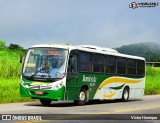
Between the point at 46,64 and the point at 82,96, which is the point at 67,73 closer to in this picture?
the point at 46,64

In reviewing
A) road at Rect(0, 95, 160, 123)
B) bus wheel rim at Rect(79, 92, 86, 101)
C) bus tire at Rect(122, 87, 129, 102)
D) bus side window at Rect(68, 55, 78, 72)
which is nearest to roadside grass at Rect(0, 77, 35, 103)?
road at Rect(0, 95, 160, 123)

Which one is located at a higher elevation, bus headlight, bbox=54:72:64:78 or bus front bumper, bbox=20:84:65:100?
bus headlight, bbox=54:72:64:78

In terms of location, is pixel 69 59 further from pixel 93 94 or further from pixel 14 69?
pixel 14 69

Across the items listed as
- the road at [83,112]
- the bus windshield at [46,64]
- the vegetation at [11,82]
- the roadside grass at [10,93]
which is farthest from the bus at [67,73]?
the vegetation at [11,82]

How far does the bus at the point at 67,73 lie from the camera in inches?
818

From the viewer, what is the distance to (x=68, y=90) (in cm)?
2112

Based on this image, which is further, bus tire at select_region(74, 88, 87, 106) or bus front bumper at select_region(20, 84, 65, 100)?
bus tire at select_region(74, 88, 87, 106)

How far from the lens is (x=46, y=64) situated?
21000 mm

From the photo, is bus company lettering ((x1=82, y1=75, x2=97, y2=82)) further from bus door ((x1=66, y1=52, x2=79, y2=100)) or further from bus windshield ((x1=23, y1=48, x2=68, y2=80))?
bus windshield ((x1=23, y1=48, x2=68, y2=80))

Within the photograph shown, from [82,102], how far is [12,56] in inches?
817

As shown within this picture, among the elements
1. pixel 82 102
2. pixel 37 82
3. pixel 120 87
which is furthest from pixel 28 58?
pixel 120 87

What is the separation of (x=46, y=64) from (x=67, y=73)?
0.98 m

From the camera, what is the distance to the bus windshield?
68.4 feet

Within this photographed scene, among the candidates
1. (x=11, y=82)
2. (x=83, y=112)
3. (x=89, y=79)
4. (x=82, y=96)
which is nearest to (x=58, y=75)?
(x=82, y=96)
